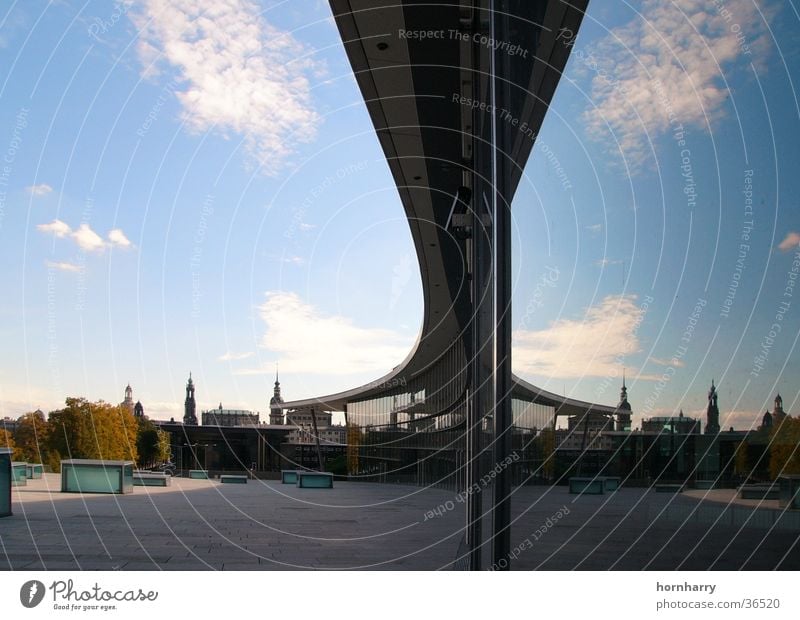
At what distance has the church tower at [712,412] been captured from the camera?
4.50 ft

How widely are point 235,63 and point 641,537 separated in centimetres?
600

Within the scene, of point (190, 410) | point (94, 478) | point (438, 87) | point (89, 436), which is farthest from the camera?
point (190, 410)

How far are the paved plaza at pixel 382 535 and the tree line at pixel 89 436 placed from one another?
74.2 feet

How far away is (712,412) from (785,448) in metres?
0.16

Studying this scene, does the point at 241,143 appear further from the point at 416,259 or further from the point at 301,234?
the point at 416,259

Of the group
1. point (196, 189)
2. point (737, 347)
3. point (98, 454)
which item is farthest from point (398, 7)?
point (98, 454)

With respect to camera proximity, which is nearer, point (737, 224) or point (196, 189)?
point (737, 224)

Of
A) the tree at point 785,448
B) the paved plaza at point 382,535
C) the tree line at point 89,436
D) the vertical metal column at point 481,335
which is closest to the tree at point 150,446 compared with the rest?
the tree line at point 89,436

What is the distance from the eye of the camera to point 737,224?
4.30ft

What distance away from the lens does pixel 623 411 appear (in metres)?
1.83

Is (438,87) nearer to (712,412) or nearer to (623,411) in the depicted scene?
(623,411)

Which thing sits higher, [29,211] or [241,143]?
[241,143]

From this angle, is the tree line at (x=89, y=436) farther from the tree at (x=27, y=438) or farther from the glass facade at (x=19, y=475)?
the glass facade at (x=19, y=475)

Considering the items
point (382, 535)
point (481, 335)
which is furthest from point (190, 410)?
point (481, 335)
